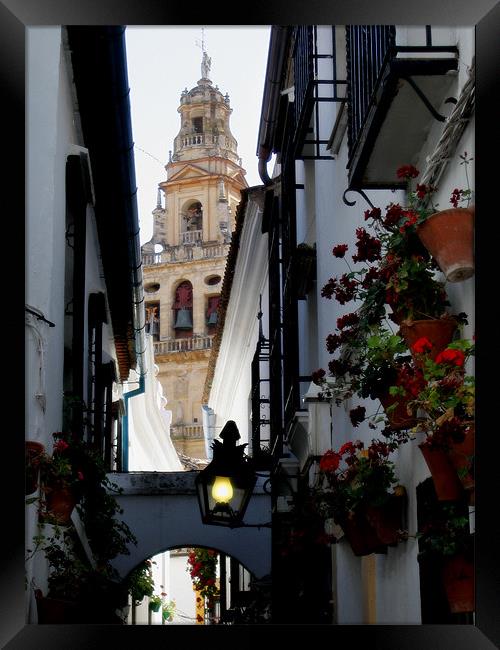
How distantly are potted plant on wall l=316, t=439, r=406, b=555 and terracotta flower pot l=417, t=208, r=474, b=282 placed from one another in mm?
1423

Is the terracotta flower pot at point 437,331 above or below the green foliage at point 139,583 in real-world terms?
above

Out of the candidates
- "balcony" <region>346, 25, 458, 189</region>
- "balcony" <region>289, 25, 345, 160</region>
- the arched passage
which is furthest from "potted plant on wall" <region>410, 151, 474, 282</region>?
the arched passage

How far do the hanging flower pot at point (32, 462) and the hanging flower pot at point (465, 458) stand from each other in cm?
206

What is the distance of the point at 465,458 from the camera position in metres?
4.91

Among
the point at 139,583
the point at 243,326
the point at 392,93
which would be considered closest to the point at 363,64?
the point at 392,93

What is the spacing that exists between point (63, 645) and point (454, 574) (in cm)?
172

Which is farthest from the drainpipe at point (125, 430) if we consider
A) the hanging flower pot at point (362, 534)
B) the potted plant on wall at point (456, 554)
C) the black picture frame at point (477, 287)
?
the black picture frame at point (477, 287)

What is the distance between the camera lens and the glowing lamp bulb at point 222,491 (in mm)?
8844

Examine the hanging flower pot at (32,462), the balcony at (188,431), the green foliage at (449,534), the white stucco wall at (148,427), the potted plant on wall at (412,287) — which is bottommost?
the green foliage at (449,534)

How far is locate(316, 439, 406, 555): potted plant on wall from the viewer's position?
6707 mm

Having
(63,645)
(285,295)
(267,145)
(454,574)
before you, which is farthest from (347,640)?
(267,145)

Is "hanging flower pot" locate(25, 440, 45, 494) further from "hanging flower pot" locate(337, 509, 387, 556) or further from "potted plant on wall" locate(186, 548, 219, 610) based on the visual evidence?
"potted plant on wall" locate(186, 548, 219, 610)

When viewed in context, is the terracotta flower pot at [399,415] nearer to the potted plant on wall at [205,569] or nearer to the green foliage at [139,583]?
the green foliage at [139,583]

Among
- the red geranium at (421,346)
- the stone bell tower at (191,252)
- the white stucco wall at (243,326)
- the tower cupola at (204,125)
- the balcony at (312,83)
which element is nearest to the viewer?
the red geranium at (421,346)
